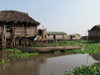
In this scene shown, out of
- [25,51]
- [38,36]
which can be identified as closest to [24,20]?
[38,36]

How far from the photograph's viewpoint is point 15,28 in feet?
53.5

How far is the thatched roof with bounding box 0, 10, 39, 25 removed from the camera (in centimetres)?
1562

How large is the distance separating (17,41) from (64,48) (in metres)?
8.56

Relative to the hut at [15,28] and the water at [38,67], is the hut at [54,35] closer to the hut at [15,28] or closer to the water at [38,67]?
the hut at [15,28]

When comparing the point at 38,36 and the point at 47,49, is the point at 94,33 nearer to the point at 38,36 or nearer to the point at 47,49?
the point at 38,36

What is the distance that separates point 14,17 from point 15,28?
6.35ft

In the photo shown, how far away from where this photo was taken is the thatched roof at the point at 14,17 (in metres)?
15.6

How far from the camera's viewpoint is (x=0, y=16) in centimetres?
1598

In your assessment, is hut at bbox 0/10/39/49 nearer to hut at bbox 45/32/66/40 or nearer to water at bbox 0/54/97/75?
water at bbox 0/54/97/75

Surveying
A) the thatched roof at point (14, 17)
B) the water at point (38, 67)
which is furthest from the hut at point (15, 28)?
the water at point (38, 67)

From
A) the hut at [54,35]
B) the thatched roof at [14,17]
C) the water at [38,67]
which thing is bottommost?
the water at [38,67]

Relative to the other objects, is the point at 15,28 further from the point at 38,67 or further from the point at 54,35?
the point at 54,35

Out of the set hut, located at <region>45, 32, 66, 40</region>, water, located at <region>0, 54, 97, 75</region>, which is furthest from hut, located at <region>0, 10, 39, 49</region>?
hut, located at <region>45, 32, 66, 40</region>

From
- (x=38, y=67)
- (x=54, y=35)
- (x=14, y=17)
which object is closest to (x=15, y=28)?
(x=14, y=17)
